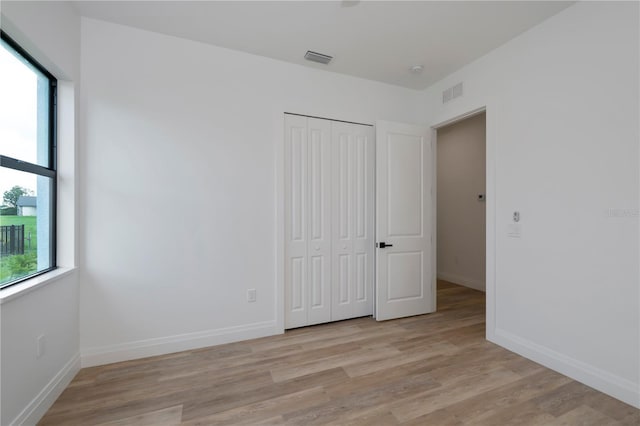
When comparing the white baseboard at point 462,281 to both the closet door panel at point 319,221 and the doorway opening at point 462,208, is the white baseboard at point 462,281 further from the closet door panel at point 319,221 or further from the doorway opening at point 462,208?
the closet door panel at point 319,221

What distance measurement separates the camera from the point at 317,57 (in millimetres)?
2861

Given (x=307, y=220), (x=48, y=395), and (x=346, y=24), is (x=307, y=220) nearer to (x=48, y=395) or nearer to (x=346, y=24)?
(x=346, y=24)

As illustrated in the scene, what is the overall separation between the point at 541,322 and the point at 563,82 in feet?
6.50

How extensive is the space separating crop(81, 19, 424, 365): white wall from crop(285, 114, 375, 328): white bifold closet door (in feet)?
0.59

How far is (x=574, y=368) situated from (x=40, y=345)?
3.76 m

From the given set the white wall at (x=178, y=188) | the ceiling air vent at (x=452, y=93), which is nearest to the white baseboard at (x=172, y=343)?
the white wall at (x=178, y=188)

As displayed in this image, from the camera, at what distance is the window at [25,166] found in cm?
163

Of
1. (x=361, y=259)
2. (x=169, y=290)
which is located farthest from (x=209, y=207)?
(x=361, y=259)

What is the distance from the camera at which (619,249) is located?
1.91 metres

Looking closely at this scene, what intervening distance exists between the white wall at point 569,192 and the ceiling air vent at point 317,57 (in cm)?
160

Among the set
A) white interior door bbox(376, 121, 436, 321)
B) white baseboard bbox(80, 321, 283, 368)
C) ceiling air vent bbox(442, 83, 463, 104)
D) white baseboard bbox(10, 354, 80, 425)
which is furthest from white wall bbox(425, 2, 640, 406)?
white baseboard bbox(10, 354, 80, 425)

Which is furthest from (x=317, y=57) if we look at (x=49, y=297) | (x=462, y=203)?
(x=462, y=203)

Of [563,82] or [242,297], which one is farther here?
[242,297]

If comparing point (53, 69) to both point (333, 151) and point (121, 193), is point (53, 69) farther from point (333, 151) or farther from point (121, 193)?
point (333, 151)
